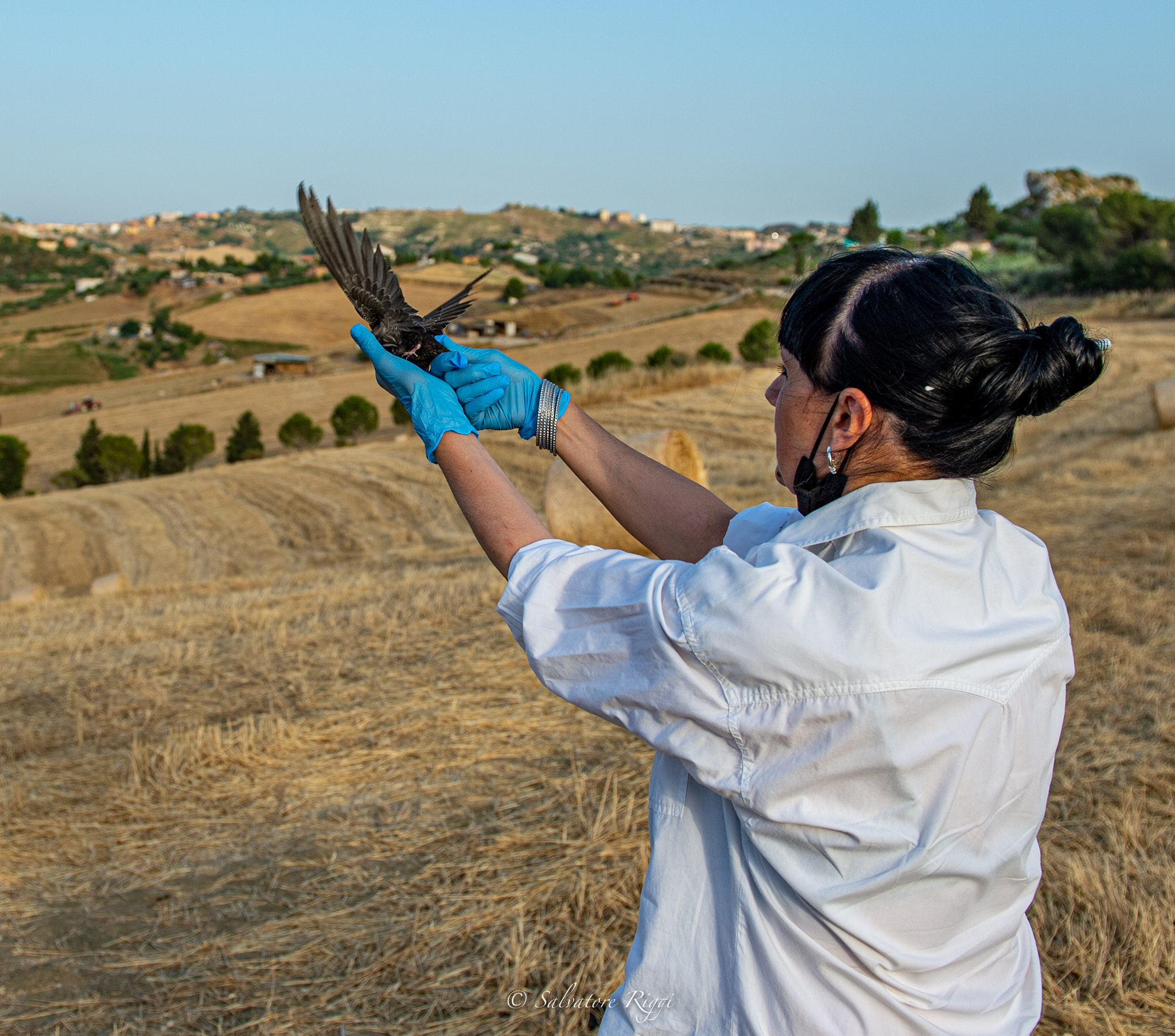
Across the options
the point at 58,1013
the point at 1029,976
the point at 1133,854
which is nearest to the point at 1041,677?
the point at 1029,976

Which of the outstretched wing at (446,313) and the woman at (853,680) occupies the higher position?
the outstretched wing at (446,313)

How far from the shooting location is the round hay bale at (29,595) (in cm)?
1214

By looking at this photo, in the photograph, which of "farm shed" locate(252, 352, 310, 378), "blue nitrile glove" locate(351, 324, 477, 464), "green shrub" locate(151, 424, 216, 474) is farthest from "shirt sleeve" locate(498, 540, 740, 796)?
"farm shed" locate(252, 352, 310, 378)

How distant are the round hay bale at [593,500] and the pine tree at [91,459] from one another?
80.8 ft

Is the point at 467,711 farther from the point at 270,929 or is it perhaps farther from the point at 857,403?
the point at 857,403

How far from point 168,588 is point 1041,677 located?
1049cm

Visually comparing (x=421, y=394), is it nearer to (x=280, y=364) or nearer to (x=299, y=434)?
(x=299, y=434)

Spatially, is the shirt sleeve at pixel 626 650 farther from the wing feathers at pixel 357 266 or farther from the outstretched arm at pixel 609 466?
the wing feathers at pixel 357 266

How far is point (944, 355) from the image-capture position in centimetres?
137

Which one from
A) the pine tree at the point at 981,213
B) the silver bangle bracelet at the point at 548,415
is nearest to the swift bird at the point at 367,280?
the silver bangle bracelet at the point at 548,415

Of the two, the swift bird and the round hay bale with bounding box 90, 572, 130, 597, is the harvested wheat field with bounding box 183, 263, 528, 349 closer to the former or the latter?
the round hay bale with bounding box 90, 572, 130, 597

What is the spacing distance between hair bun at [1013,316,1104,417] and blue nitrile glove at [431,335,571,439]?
0.96 meters

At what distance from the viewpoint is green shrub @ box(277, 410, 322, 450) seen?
1293 inches

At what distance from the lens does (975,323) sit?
1.37 metres
